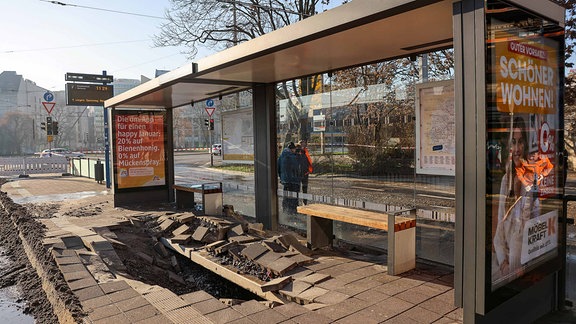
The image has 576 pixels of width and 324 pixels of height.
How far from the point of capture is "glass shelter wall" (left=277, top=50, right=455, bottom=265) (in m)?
5.58

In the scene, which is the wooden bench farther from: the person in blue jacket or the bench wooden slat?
Result: the person in blue jacket

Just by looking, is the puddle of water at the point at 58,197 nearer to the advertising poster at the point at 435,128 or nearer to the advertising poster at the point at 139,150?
the advertising poster at the point at 139,150

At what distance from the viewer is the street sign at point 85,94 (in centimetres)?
1922

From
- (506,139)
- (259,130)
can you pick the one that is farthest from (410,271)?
(259,130)

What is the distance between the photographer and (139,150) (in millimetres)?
11562

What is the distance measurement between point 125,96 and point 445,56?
6.94 m

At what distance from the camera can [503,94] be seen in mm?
3193

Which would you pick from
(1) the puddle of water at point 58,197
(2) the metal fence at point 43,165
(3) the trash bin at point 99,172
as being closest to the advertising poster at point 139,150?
(1) the puddle of water at point 58,197

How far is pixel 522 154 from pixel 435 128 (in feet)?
6.67

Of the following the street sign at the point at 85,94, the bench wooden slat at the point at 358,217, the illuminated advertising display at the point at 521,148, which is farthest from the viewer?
the street sign at the point at 85,94

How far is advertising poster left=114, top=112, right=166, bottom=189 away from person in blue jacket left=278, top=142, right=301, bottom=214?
195 inches

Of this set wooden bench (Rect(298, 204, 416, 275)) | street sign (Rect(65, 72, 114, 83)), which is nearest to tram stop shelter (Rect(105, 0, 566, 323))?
wooden bench (Rect(298, 204, 416, 275))

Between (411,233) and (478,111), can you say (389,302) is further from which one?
Answer: (478,111)

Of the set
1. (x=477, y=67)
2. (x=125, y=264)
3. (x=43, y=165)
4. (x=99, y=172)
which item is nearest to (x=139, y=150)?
(x=125, y=264)
